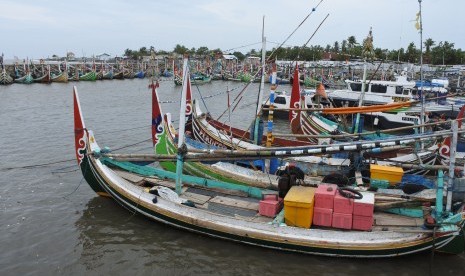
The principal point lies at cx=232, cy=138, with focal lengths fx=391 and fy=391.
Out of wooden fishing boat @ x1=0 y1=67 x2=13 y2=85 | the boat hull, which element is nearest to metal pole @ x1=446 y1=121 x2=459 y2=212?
the boat hull

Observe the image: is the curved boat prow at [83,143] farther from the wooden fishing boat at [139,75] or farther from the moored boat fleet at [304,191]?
the wooden fishing boat at [139,75]

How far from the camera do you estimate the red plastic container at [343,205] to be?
1037cm

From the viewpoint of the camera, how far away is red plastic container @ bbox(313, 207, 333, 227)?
10594 mm

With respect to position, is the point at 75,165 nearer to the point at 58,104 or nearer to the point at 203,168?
the point at 203,168

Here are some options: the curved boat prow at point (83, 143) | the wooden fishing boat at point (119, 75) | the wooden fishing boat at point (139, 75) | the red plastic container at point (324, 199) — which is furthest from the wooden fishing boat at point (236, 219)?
the wooden fishing boat at point (139, 75)

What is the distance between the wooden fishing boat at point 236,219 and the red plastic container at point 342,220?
0.13m

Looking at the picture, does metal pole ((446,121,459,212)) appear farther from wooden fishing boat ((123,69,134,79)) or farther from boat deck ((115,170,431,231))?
wooden fishing boat ((123,69,134,79))

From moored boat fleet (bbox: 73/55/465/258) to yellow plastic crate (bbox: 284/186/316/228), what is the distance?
0.09 feet

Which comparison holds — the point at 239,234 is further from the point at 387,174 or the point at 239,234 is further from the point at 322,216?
the point at 387,174

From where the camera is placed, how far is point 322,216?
419 inches

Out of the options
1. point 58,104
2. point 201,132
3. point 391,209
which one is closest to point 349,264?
point 391,209

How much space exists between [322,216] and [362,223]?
105 centimetres

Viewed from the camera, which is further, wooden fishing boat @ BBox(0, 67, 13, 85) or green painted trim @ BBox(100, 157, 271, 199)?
wooden fishing boat @ BBox(0, 67, 13, 85)

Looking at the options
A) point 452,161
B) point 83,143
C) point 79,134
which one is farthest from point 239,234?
point 79,134
